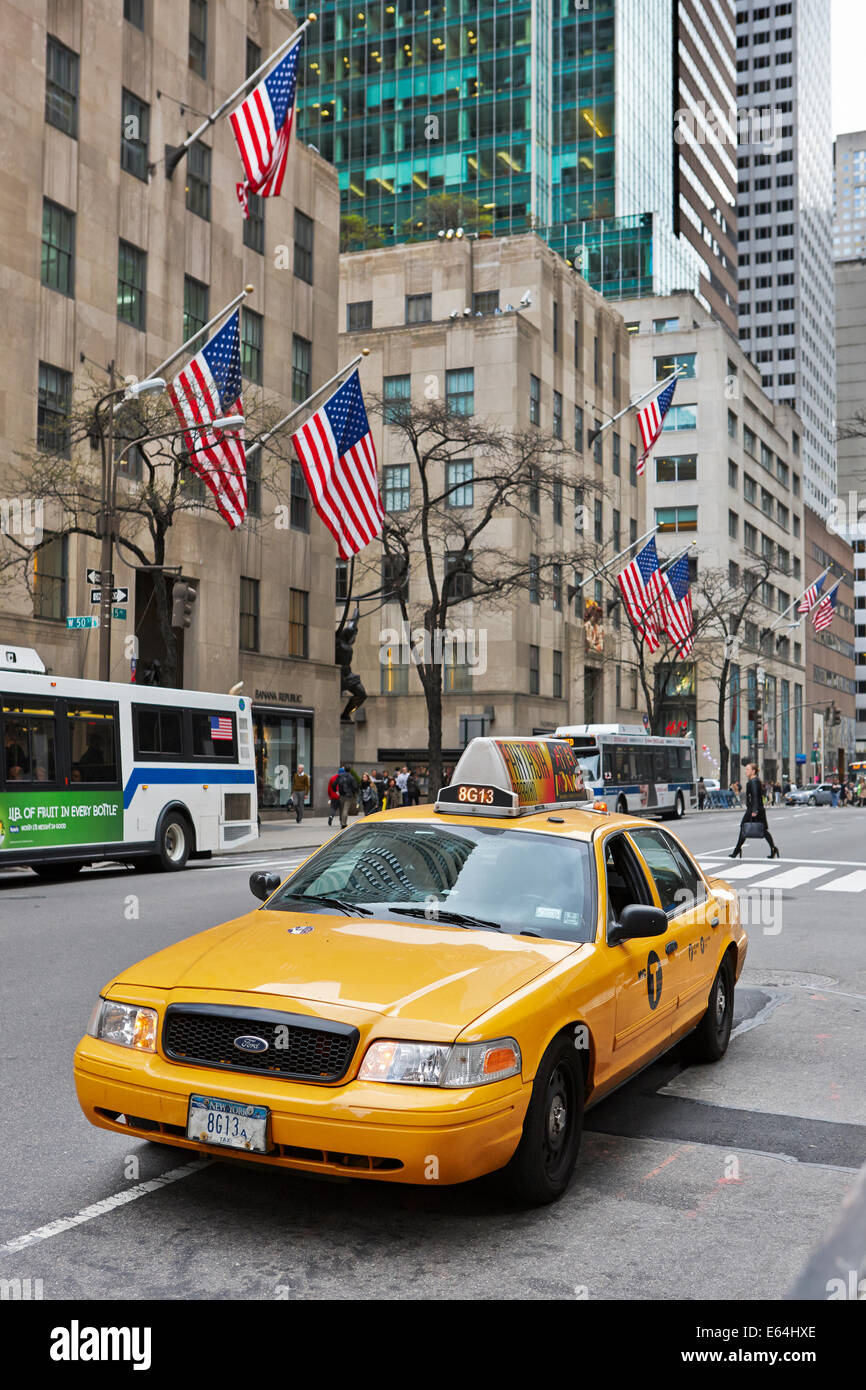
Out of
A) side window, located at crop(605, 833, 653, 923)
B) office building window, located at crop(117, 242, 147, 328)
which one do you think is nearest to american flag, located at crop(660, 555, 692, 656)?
office building window, located at crop(117, 242, 147, 328)

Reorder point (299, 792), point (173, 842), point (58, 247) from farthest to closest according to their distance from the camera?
1. point (299, 792)
2. point (58, 247)
3. point (173, 842)

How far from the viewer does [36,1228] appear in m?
4.51

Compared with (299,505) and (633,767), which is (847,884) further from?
(299,505)

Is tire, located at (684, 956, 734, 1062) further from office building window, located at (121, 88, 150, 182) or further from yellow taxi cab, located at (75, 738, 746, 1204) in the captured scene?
office building window, located at (121, 88, 150, 182)

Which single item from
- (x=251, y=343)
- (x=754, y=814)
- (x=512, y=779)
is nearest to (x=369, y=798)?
(x=251, y=343)

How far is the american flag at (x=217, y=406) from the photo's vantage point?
23.0 metres

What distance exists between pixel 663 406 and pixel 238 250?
14.5 meters

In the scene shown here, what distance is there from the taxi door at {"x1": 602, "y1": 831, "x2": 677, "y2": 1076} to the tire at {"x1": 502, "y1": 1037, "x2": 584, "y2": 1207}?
1.74 feet

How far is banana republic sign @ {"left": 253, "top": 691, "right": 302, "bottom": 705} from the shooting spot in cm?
3947

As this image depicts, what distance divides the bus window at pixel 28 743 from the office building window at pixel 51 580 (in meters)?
11.7

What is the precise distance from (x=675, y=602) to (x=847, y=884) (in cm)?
2741

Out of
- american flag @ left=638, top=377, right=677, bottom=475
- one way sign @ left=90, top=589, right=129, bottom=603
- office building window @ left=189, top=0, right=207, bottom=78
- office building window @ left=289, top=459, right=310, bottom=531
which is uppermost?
office building window @ left=189, top=0, right=207, bottom=78

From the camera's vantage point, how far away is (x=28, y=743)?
17641mm
